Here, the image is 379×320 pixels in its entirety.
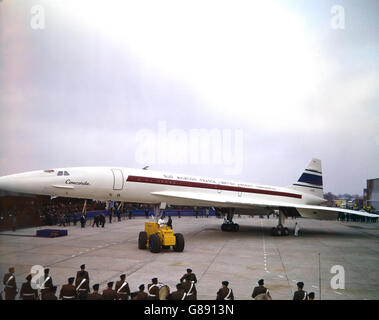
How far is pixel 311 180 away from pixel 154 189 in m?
15.7

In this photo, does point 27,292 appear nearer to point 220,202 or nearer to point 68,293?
point 68,293

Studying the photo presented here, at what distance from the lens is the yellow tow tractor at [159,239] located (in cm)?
1310

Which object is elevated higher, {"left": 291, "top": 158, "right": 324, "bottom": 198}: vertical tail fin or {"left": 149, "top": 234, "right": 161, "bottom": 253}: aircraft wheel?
{"left": 291, "top": 158, "right": 324, "bottom": 198}: vertical tail fin

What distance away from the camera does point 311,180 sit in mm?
26312

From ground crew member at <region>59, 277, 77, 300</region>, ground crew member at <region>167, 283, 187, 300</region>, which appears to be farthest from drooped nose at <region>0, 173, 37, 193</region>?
ground crew member at <region>167, 283, 187, 300</region>

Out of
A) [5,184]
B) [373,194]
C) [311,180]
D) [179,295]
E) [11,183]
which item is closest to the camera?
[179,295]

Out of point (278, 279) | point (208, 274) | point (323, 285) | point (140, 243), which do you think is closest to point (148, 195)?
point (140, 243)

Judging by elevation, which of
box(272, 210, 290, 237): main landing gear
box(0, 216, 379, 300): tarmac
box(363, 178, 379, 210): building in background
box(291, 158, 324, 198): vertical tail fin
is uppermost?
box(291, 158, 324, 198): vertical tail fin

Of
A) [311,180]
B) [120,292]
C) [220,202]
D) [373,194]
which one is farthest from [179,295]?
[373,194]

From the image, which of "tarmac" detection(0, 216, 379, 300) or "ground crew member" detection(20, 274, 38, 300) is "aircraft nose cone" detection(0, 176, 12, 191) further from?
"ground crew member" detection(20, 274, 38, 300)

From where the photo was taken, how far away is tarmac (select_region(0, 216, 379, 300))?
342 inches

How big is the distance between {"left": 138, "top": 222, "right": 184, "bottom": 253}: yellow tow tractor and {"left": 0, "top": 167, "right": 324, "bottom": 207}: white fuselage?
276 centimetres
